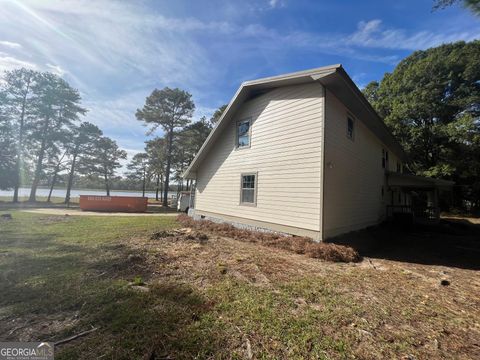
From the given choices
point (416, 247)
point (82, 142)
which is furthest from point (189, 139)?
point (416, 247)

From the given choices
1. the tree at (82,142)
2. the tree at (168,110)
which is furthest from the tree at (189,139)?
the tree at (82,142)

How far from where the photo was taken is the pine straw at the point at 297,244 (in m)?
5.90

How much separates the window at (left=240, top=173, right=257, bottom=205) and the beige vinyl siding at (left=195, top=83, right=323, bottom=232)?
197 millimetres

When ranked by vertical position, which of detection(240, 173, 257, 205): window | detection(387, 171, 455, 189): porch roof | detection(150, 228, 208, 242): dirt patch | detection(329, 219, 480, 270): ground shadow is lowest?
detection(329, 219, 480, 270): ground shadow

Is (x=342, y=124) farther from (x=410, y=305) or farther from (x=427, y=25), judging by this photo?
(x=410, y=305)

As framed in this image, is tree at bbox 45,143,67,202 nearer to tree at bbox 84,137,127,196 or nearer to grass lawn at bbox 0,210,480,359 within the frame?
tree at bbox 84,137,127,196

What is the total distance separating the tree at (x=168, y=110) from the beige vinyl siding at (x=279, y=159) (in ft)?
54.5

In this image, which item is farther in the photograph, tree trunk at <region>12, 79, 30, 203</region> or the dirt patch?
tree trunk at <region>12, 79, 30, 203</region>

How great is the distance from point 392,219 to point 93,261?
14961mm

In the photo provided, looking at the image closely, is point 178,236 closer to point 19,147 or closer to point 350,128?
point 350,128

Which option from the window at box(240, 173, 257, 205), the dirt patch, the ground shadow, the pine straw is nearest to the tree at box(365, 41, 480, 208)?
the ground shadow

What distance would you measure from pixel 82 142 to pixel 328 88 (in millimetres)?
31785

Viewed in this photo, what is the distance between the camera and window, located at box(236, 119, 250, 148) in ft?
33.0

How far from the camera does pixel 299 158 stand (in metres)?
7.62
